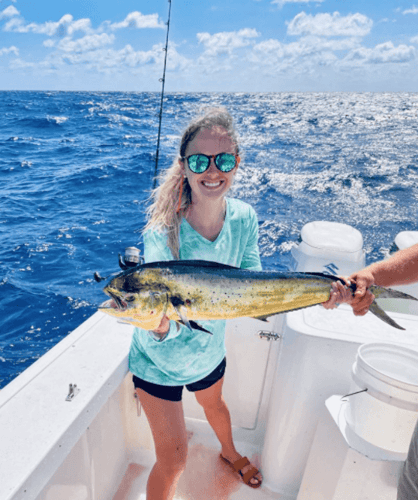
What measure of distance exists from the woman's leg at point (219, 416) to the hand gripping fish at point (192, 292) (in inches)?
32.0

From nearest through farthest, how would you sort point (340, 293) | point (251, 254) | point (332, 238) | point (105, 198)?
point (340, 293), point (251, 254), point (332, 238), point (105, 198)

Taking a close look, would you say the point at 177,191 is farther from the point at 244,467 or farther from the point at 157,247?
the point at 244,467

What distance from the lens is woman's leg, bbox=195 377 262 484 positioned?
82.0 inches

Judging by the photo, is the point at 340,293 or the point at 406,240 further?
the point at 406,240

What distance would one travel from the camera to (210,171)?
162cm

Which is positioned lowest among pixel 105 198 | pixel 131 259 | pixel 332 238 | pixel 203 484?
pixel 105 198

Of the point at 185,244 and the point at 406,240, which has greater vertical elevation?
the point at 185,244

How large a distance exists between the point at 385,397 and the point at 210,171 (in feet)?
3.81

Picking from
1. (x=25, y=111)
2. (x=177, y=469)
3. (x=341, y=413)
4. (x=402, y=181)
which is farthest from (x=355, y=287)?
(x=25, y=111)

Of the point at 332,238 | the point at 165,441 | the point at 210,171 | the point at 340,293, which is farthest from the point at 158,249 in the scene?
the point at 332,238

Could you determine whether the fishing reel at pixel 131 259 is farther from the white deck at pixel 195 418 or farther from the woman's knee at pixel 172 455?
the woman's knee at pixel 172 455

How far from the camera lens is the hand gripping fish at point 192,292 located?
52.3 inches

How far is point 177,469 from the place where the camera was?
1.79 m

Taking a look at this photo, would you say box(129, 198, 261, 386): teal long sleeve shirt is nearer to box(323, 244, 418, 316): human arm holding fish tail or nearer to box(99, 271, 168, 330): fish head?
box(99, 271, 168, 330): fish head
